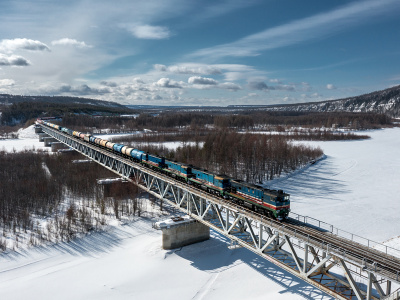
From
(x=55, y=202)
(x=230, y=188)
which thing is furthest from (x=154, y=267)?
(x=55, y=202)

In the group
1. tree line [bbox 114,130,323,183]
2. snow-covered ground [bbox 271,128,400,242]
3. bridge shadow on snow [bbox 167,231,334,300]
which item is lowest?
bridge shadow on snow [bbox 167,231,334,300]

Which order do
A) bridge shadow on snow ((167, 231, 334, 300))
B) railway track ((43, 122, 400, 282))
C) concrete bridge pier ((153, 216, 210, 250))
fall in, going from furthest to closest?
concrete bridge pier ((153, 216, 210, 250)) < bridge shadow on snow ((167, 231, 334, 300)) < railway track ((43, 122, 400, 282))

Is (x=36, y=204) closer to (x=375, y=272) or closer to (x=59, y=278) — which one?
(x=59, y=278)

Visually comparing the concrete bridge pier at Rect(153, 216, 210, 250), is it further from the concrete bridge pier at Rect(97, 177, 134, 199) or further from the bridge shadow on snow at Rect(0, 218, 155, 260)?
the concrete bridge pier at Rect(97, 177, 134, 199)

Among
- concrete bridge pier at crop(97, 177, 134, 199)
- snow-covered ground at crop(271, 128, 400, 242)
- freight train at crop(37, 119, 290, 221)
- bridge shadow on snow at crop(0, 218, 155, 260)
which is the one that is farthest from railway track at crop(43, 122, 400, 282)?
concrete bridge pier at crop(97, 177, 134, 199)

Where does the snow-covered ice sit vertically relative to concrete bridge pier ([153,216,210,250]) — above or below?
below

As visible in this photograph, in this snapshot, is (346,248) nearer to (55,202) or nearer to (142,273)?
(142,273)
